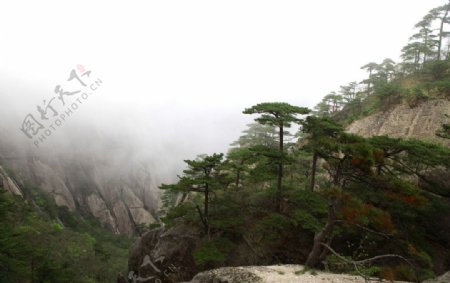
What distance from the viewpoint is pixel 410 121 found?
20906 millimetres

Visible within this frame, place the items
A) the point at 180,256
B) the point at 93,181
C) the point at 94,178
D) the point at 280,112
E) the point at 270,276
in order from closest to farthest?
1. the point at 270,276
2. the point at 280,112
3. the point at 180,256
4. the point at 93,181
5. the point at 94,178

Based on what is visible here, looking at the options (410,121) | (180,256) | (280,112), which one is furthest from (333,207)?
(410,121)

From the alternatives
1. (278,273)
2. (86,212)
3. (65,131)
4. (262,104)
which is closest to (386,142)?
(262,104)

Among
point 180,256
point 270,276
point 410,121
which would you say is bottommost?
point 180,256

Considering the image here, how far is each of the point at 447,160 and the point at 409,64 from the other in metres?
19.5

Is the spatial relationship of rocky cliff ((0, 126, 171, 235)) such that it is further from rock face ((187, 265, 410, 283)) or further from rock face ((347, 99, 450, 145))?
rock face ((187, 265, 410, 283))

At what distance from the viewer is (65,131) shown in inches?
3593

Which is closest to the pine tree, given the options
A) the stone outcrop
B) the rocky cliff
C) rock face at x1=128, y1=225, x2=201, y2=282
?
rock face at x1=128, y1=225, x2=201, y2=282

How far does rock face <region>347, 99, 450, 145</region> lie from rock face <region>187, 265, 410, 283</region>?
13.9 m

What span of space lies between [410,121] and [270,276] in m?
17.2

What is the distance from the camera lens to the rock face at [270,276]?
30.8 feet

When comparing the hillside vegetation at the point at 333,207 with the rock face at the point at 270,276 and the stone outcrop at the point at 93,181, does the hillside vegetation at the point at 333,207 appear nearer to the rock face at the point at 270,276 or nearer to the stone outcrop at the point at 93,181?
the rock face at the point at 270,276

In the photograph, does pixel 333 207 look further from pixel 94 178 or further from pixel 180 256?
pixel 94 178

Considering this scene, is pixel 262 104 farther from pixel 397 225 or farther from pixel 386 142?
pixel 397 225
